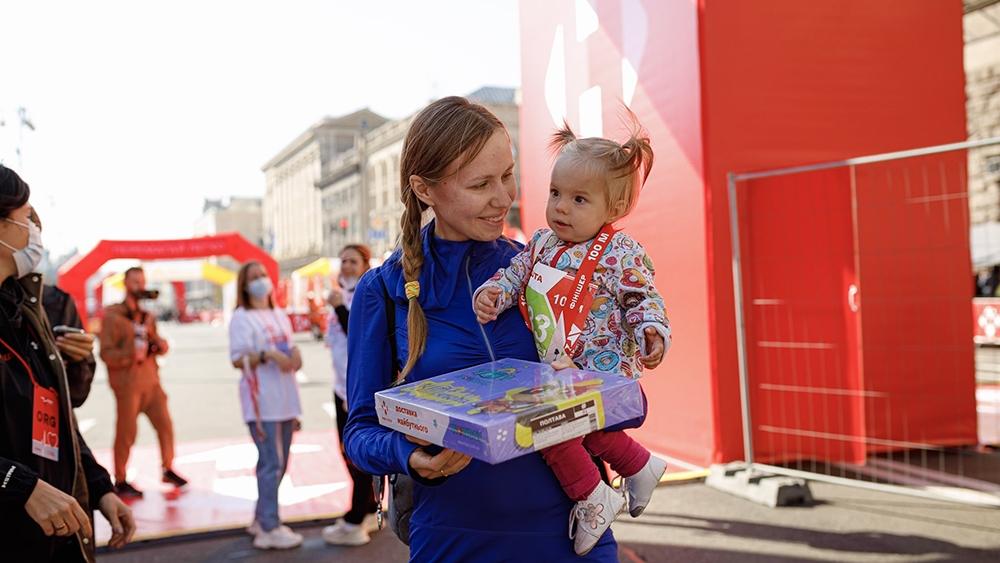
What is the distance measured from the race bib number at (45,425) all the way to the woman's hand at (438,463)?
131cm

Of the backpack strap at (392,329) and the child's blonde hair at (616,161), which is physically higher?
the child's blonde hair at (616,161)

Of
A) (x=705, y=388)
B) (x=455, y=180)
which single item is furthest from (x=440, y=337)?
(x=705, y=388)

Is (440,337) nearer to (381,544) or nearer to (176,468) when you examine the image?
(381,544)

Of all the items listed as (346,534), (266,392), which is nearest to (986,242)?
(346,534)

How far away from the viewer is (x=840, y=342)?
18.8 feet

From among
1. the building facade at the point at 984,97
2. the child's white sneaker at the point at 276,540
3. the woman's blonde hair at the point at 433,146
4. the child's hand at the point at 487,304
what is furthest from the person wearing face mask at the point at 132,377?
the building facade at the point at 984,97

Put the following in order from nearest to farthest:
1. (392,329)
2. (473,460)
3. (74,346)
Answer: (473,460) < (392,329) < (74,346)

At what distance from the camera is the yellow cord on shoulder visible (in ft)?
5.12

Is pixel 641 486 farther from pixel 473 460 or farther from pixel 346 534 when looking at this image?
pixel 346 534

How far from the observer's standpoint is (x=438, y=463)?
1.31 m

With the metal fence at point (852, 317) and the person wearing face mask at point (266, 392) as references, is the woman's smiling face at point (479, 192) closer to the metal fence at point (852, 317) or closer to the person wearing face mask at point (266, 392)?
the person wearing face mask at point (266, 392)

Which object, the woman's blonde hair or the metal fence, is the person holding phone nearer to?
the woman's blonde hair

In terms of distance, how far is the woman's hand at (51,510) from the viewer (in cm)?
182

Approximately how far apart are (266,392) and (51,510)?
3.14 metres
